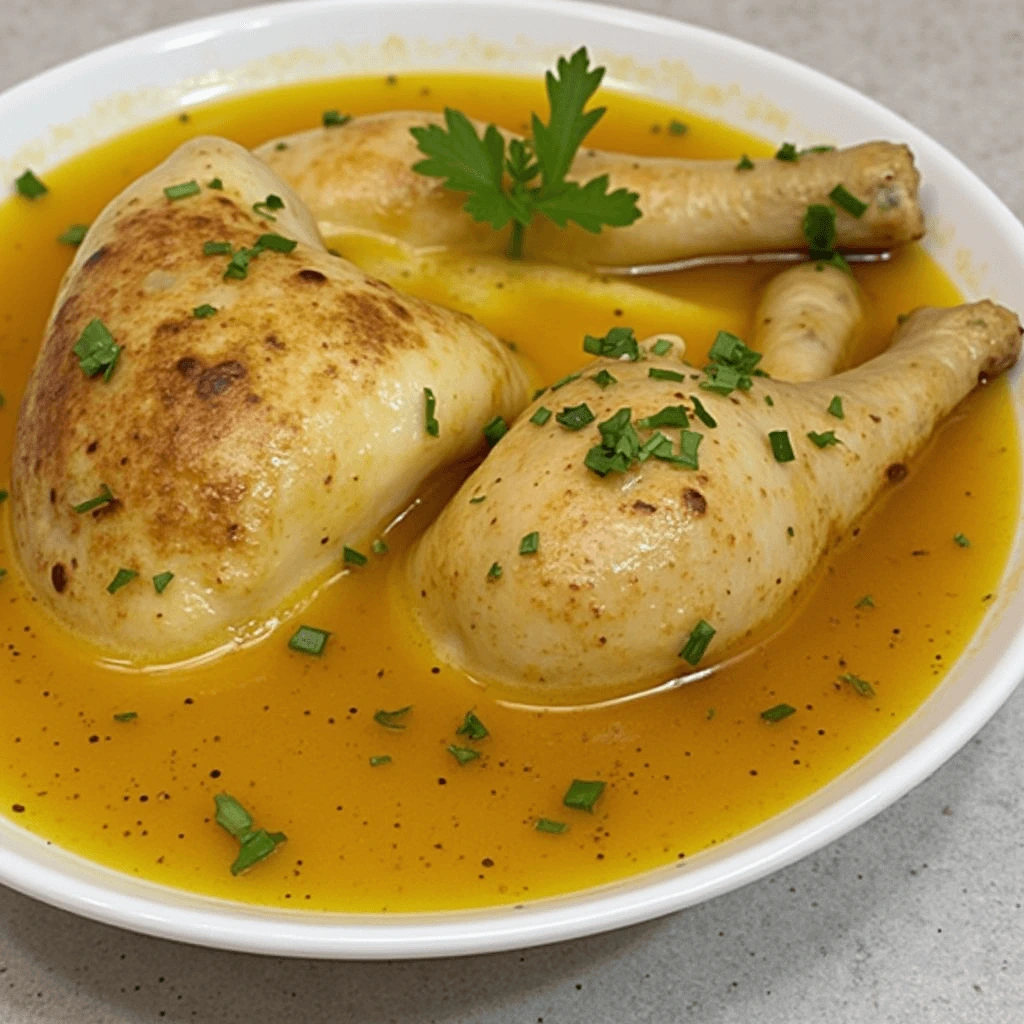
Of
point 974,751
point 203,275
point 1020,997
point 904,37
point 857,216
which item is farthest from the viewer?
point 904,37

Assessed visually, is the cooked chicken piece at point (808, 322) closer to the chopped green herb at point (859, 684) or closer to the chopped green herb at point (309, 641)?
the chopped green herb at point (859, 684)

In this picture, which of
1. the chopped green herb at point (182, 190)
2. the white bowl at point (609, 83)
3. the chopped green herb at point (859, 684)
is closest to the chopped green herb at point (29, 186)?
the white bowl at point (609, 83)

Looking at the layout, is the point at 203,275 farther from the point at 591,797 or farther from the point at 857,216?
the point at 857,216

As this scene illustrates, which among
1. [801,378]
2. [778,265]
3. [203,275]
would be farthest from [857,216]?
[203,275]

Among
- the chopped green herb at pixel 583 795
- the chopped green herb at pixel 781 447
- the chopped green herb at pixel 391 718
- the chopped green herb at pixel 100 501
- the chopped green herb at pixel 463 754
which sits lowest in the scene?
the chopped green herb at pixel 583 795

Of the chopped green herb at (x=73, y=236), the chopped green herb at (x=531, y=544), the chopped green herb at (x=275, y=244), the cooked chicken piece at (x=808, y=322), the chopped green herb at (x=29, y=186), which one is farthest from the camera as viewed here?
the chopped green herb at (x=29, y=186)

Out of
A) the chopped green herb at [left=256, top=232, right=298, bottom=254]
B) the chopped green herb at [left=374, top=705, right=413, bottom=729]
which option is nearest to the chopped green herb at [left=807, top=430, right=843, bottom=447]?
the chopped green herb at [left=374, top=705, right=413, bottom=729]

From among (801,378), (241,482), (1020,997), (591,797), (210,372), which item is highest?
(210,372)

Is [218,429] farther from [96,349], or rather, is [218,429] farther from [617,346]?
[617,346]
